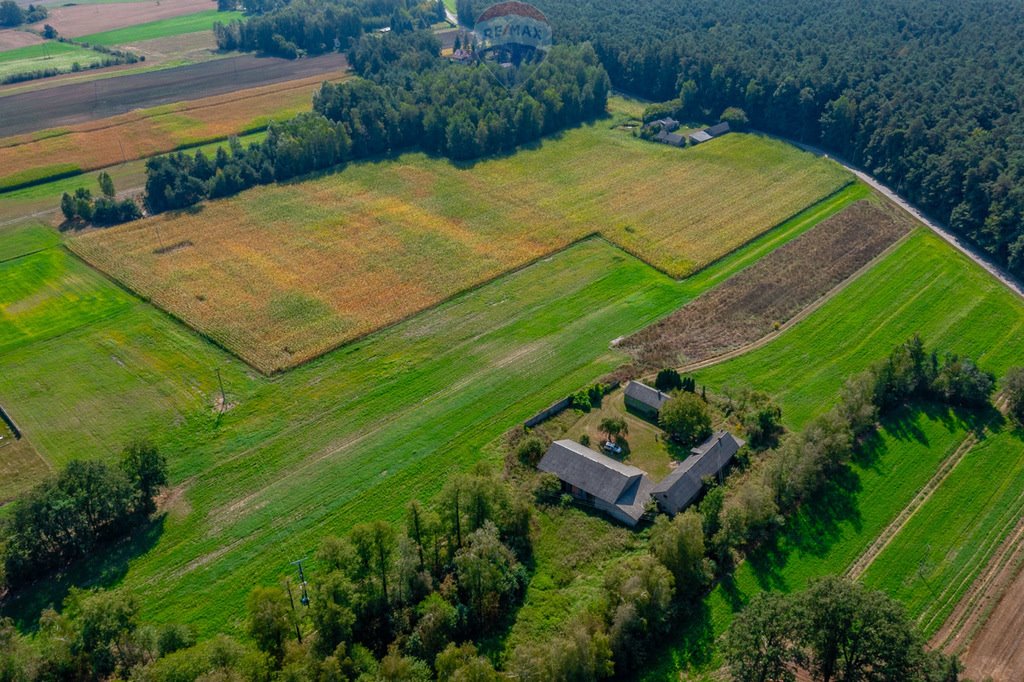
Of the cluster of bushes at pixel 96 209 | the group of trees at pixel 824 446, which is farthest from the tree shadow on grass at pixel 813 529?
the cluster of bushes at pixel 96 209

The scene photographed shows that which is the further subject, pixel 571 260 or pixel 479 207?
pixel 479 207

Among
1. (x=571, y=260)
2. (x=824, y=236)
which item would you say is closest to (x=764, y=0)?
(x=824, y=236)

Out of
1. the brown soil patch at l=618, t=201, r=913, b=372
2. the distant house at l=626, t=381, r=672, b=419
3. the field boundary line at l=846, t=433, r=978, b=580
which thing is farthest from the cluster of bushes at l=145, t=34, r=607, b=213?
the field boundary line at l=846, t=433, r=978, b=580

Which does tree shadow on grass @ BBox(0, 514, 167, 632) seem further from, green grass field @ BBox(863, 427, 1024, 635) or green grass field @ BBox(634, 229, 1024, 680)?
green grass field @ BBox(863, 427, 1024, 635)

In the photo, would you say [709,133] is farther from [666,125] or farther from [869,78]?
[869,78]

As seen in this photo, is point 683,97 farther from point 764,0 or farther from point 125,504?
point 125,504

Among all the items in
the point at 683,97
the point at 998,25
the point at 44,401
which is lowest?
the point at 44,401
